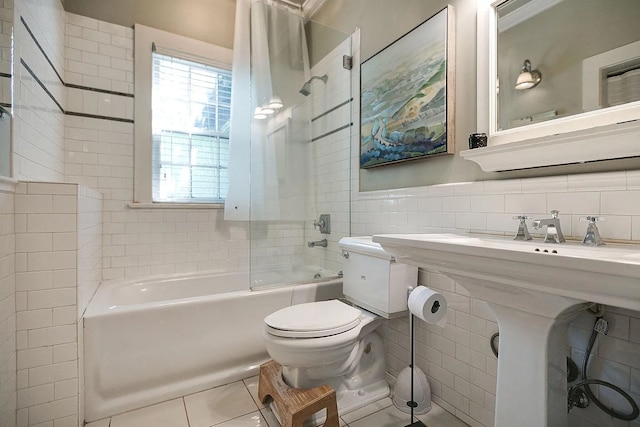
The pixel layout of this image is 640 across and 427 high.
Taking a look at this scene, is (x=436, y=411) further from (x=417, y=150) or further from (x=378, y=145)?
(x=378, y=145)

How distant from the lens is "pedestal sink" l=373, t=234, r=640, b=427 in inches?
27.3

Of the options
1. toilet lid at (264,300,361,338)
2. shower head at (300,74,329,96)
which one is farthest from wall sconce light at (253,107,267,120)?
toilet lid at (264,300,361,338)

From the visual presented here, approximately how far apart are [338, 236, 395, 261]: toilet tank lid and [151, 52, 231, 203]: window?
1.20 meters

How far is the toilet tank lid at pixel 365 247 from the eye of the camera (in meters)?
1.53

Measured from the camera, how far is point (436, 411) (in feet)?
5.02

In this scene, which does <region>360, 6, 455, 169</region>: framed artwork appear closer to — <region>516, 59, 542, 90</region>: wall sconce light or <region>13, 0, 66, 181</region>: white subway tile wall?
<region>516, 59, 542, 90</region>: wall sconce light

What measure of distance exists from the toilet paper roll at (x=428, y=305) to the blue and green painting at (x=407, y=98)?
28.4 inches

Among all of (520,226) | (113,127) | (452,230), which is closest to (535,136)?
(520,226)

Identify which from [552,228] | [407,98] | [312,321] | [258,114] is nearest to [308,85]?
[258,114]

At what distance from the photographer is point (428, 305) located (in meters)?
1.27

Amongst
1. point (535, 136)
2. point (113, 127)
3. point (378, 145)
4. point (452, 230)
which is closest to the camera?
point (535, 136)

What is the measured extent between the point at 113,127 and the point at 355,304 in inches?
85.1

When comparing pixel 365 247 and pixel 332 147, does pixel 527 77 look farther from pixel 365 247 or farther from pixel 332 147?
pixel 332 147

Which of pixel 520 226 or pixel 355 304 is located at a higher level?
pixel 520 226
